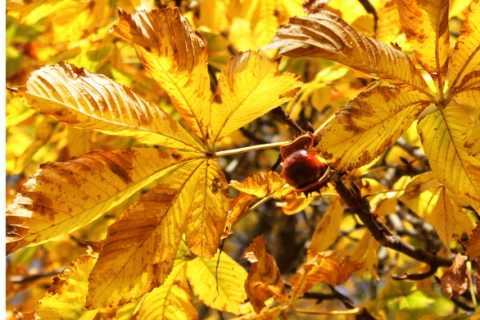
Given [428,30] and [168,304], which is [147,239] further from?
[428,30]

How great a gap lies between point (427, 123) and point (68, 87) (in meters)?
0.45

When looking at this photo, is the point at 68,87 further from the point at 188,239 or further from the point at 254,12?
the point at 254,12

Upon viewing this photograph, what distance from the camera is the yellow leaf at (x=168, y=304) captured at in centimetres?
88

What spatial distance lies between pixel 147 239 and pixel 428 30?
17.1 inches

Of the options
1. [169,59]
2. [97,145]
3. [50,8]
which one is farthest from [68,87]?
[97,145]

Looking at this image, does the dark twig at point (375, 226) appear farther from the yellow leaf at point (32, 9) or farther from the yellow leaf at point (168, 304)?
the yellow leaf at point (32, 9)

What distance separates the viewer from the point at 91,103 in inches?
25.5

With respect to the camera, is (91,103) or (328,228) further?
(328,228)

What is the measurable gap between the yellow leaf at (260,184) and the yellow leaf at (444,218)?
0.38 m

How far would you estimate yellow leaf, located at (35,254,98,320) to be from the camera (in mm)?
818

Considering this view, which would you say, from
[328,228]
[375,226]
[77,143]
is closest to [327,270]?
[375,226]

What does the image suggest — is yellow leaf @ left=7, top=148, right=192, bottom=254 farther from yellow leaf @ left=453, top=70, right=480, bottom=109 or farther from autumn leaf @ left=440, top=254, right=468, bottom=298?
autumn leaf @ left=440, top=254, right=468, bottom=298

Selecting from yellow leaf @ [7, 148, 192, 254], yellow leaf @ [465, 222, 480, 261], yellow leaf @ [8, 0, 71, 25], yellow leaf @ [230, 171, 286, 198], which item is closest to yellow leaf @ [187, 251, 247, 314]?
yellow leaf @ [230, 171, 286, 198]

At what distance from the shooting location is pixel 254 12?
4.48 ft
